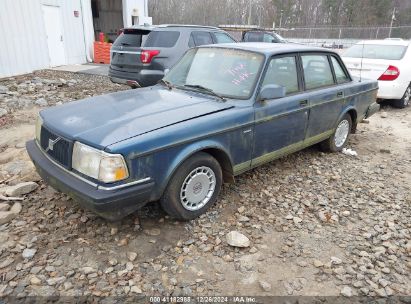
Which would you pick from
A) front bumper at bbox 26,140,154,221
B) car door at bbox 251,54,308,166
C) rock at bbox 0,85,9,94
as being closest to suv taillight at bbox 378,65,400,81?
car door at bbox 251,54,308,166

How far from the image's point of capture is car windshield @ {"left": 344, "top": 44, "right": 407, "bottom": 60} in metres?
8.26

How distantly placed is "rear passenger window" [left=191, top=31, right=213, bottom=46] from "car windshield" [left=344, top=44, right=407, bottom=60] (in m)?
3.65

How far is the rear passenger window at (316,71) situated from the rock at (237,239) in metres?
2.28

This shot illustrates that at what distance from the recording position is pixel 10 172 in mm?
4445

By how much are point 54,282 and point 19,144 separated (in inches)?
138

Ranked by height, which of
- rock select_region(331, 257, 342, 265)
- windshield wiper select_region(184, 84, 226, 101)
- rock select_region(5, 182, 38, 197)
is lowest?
rock select_region(331, 257, 342, 265)

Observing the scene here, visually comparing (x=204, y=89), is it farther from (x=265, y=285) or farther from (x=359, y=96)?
(x=359, y=96)

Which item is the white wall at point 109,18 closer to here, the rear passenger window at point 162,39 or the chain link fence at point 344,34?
the rear passenger window at point 162,39

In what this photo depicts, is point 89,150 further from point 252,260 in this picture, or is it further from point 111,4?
point 111,4

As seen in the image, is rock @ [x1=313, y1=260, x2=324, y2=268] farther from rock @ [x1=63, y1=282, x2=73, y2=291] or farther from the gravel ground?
rock @ [x1=63, y1=282, x2=73, y2=291]

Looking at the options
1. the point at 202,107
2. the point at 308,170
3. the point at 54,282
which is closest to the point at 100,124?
the point at 202,107

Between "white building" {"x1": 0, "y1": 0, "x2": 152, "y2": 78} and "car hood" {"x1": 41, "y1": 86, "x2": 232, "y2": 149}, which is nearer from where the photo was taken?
"car hood" {"x1": 41, "y1": 86, "x2": 232, "y2": 149}

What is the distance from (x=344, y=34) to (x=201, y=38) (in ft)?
86.9

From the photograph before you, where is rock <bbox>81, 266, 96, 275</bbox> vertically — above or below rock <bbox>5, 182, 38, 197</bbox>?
below
